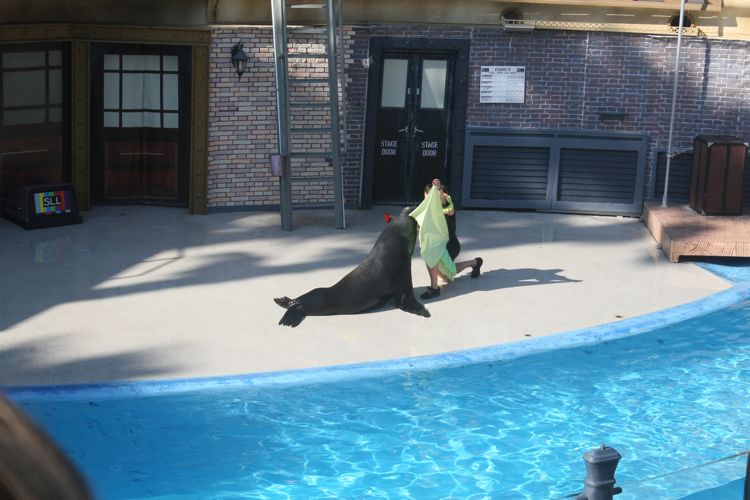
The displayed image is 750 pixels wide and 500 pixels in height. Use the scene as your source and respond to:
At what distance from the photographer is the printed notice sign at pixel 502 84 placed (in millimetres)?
15039

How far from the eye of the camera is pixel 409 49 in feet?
49.0

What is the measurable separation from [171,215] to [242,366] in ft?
19.4

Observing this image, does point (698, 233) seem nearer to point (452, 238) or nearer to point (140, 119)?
point (452, 238)

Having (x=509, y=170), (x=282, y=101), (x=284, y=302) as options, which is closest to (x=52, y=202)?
(x=282, y=101)

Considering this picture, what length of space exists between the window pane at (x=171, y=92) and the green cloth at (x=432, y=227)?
5.06 meters

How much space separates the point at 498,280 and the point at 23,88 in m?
6.74

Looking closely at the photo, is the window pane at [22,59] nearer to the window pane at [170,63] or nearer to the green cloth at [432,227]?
the window pane at [170,63]

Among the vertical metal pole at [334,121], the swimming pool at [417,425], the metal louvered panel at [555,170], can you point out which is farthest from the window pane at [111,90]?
the swimming pool at [417,425]

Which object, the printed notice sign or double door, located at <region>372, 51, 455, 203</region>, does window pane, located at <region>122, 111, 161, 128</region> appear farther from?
the printed notice sign

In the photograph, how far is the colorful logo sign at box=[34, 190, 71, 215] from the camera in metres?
13.6

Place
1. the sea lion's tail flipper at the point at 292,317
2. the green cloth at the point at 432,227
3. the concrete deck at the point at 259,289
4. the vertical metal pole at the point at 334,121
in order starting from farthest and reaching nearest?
the vertical metal pole at the point at 334,121 < the green cloth at the point at 432,227 < the sea lion's tail flipper at the point at 292,317 < the concrete deck at the point at 259,289

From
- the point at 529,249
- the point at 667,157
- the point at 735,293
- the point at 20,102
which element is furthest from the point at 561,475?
the point at 20,102

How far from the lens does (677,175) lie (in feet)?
A: 49.8

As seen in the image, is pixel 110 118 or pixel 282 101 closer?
pixel 282 101
